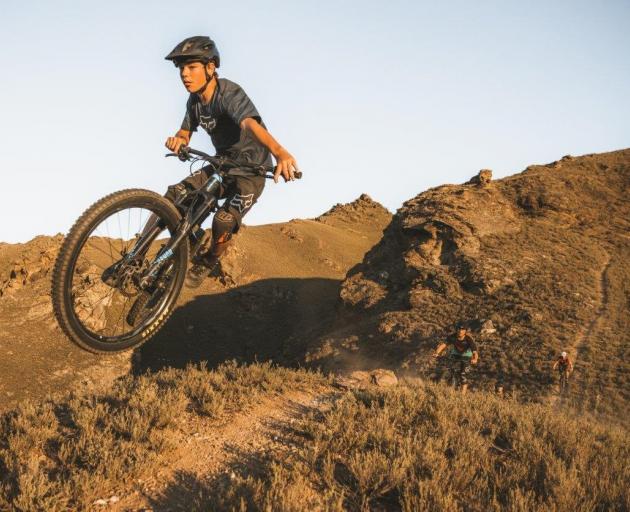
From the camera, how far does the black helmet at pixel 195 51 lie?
5340 millimetres

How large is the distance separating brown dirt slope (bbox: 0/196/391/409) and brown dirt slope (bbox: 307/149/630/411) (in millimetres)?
7933

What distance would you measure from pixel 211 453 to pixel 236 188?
3.51 metres

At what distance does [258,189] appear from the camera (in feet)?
20.5

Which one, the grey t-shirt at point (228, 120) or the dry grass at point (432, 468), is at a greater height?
the grey t-shirt at point (228, 120)

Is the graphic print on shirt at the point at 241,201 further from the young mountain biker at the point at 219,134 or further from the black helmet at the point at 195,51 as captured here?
the black helmet at the point at 195,51

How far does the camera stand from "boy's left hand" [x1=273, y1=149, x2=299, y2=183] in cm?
503

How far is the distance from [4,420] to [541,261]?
33.3m

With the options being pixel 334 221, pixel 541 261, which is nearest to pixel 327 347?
pixel 541 261

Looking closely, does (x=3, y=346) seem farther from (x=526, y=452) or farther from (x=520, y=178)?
(x=520, y=178)

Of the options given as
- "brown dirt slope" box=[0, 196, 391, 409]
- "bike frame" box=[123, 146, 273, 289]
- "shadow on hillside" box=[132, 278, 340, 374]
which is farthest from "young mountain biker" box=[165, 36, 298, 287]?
Answer: "shadow on hillside" box=[132, 278, 340, 374]

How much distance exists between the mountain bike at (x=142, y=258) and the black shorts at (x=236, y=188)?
0.09 meters

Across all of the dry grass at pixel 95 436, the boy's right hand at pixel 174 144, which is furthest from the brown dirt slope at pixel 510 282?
the boy's right hand at pixel 174 144

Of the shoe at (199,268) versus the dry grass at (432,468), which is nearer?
the dry grass at (432,468)

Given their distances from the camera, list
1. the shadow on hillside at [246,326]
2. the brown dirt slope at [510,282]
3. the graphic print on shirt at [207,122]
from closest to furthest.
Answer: the graphic print on shirt at [207,122], the brown dirt slope at [510,282], the shadow on hillside at [246,326]
